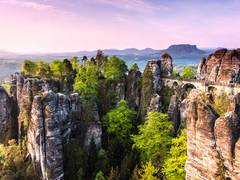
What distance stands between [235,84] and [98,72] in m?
27.9

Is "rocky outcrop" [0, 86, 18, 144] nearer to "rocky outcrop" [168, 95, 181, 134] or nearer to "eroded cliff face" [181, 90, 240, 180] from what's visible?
"rocky outcrop" [168, 95, 181, 134]

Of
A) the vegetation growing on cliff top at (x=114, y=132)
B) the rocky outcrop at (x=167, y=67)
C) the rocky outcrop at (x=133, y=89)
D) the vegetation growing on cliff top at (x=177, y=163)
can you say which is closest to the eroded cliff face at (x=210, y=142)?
the vegetation growing on cliff top at (x=177, y=163)

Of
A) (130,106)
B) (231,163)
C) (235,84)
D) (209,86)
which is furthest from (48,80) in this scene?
(231,163)

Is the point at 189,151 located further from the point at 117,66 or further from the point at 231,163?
the point at 117,66

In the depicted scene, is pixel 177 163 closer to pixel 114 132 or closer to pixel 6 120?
pixel 114 132

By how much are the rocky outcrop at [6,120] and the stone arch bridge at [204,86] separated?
30.3 metres

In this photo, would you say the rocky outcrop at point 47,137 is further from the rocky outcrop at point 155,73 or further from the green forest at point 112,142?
the rocky outcrop at point 155,73

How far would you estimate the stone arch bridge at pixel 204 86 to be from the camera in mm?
53662

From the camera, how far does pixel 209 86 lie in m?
58.0

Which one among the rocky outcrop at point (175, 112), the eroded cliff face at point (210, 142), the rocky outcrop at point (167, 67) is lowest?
the rocky outcrop at point (175, 112)

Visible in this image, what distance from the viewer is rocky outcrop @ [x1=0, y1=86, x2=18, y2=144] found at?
60.3 m

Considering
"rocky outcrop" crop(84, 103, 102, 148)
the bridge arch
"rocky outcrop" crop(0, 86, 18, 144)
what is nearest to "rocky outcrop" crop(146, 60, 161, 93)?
the bridge arch

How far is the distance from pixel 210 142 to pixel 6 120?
44814 mm

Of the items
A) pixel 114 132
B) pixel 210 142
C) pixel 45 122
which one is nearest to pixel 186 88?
pixel 114 132
